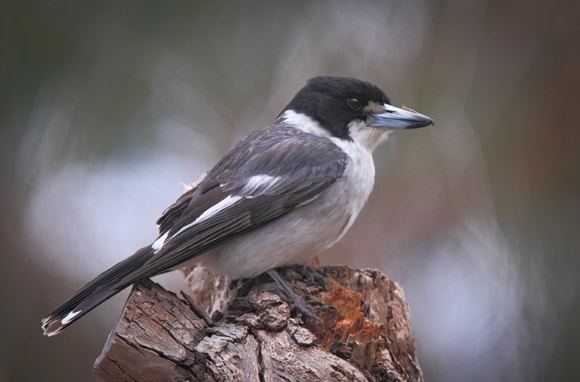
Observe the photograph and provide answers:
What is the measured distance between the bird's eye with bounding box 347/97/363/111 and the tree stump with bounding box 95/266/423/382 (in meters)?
0.96

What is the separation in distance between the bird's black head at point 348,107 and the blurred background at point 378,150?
0.81 metres

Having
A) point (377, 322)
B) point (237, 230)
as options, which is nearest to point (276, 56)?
point (237, 230)

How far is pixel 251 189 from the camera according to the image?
142 inches

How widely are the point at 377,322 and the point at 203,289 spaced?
3.29ft

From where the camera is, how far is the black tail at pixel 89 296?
312 cm

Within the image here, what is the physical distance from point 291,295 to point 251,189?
54 cm

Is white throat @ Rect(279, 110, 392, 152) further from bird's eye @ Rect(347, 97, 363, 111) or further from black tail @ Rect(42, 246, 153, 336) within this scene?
black tail @ Rect(42, 246, 153, 336)

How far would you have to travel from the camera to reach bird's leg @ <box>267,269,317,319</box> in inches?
126

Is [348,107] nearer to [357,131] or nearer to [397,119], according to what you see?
[357,131]

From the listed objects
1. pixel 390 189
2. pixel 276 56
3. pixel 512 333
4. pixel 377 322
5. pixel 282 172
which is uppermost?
pixel 276 56

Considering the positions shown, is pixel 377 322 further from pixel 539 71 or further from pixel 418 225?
pixel 539 71

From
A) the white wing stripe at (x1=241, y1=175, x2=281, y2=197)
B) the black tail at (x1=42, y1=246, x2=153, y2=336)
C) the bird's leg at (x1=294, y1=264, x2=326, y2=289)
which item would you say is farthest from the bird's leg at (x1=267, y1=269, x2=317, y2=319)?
the black tail at (x1=42, y1=246, x2=153, y2=336)

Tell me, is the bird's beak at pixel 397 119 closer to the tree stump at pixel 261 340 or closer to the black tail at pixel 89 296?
the tree stump at pixel 261 340

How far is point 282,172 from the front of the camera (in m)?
3.70
